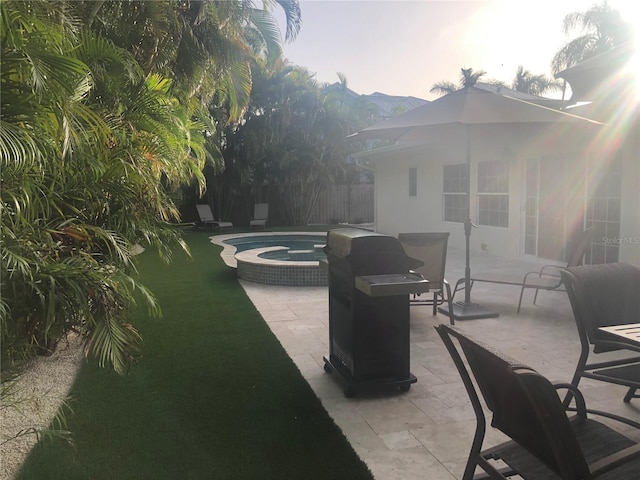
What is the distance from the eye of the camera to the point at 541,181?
948 centimetres

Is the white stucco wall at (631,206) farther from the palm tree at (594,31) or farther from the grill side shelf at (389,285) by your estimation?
the palm tree at (594,31)

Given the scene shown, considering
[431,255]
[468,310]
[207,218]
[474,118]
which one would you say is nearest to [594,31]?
[207,218]

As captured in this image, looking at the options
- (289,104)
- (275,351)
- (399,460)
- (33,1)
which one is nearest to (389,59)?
(275,351)

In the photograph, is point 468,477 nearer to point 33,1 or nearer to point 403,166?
point 33,1

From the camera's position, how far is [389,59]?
7.45m

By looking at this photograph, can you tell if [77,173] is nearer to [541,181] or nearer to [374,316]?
[374,316]

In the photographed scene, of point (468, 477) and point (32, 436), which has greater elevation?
point (468, 477)

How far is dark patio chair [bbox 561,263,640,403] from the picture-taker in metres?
3.20

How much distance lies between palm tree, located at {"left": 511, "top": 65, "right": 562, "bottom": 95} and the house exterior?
77.7 ft

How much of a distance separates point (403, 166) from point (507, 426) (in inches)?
539

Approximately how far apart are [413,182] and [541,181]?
214 inches

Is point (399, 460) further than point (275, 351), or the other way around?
point (275, 351)

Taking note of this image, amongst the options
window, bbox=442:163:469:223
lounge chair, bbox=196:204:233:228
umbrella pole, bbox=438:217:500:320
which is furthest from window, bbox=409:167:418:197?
umbrella pole, bbox=438:217:500:320

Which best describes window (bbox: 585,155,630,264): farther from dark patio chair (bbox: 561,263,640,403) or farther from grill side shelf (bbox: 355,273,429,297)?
grill side shelf (bbox: 355,273,429,297)
